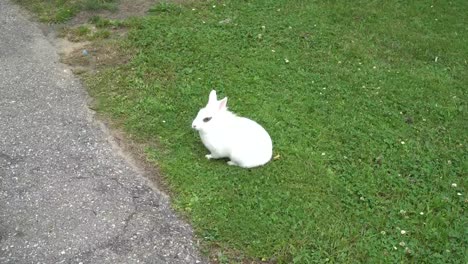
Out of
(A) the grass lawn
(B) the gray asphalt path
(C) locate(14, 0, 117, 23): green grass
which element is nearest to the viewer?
(B) the gray asphalt path

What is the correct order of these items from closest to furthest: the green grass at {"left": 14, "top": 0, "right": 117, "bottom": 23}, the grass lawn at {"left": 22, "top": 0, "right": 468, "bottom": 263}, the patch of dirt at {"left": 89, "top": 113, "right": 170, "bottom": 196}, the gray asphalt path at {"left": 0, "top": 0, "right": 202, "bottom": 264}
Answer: the gray asphalt path at {"left": 0, "top": 0, "right": 202, "bottom": 264}, the grass lawn at {"left": 22, "top": 0, "right": 468, "bottom": 263}, the patch of dirt at {"left": 89, "top": 113, "right": 170, "bottom": 196}, the green grass at {"left": 14, "top": 0, "right": 117, "bottom": 23}

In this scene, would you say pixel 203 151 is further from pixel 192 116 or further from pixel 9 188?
pixel 9 188

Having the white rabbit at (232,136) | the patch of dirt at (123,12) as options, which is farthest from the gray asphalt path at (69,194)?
the patch of dirt at (123,12)

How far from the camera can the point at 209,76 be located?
266 inches

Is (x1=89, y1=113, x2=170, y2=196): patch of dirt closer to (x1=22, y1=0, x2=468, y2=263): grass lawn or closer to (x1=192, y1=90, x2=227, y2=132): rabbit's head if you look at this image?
(x1=22, y1=0, x2=468, y2=263): grass lawn

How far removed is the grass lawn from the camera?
4605 millimetres

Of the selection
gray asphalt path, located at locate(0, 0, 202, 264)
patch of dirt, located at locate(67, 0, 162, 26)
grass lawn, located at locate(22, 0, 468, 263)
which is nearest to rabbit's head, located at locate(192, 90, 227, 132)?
grass lawn, located at locate(22, 0, 468, 263)

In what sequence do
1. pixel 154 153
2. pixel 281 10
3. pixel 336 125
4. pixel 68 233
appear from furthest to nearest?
pixel 281 10
pixel 336 125
pixel 154 153
pixel 68 233

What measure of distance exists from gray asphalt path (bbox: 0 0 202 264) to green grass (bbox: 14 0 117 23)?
1.82m

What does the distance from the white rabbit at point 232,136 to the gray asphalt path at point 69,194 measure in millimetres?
757

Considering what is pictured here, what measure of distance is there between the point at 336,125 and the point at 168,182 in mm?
2096

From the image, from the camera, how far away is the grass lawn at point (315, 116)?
15.1ft

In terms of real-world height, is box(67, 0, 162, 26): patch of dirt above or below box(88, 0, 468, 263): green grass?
below

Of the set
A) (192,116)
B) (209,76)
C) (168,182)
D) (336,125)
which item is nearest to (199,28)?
(209,76)
